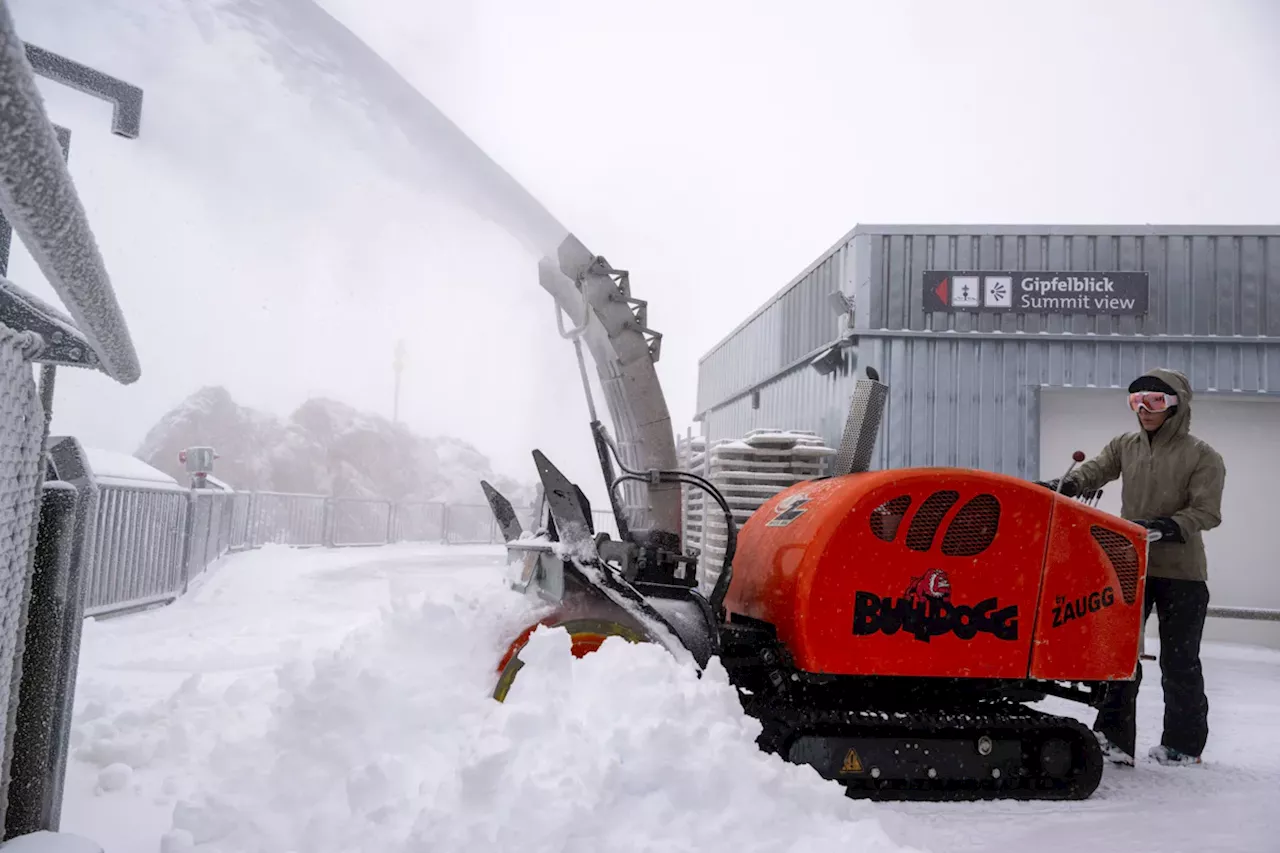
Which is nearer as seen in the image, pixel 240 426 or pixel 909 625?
pixel 909 625

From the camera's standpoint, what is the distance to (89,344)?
210 centimetres

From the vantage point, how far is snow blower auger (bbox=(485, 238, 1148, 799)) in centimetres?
362

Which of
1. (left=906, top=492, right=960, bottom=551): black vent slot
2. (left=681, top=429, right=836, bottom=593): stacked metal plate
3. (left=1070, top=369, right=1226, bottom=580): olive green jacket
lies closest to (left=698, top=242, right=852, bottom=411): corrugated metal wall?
(left=681, top=429, right=836, bottom=593): stacked metal plate

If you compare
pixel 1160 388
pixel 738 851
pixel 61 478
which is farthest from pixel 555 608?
pixel 1160 388

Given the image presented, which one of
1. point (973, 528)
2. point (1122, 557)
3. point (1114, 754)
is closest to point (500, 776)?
point (973, 528)

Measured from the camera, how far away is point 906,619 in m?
3.69

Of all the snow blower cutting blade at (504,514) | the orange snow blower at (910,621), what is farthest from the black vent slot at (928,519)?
the snow blower cutting blade at (504,514)

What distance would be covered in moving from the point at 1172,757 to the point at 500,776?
392 cm

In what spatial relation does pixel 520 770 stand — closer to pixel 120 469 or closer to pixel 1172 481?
pixel 1172 481

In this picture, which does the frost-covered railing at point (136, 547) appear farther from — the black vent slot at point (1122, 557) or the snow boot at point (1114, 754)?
the snow boot at point (1114, 754)

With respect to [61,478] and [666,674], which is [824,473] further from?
[61,478]

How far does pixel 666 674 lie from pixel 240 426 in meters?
45.7

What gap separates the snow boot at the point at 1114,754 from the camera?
4543 millimetres

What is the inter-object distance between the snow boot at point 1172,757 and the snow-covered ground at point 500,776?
0.30 feet
